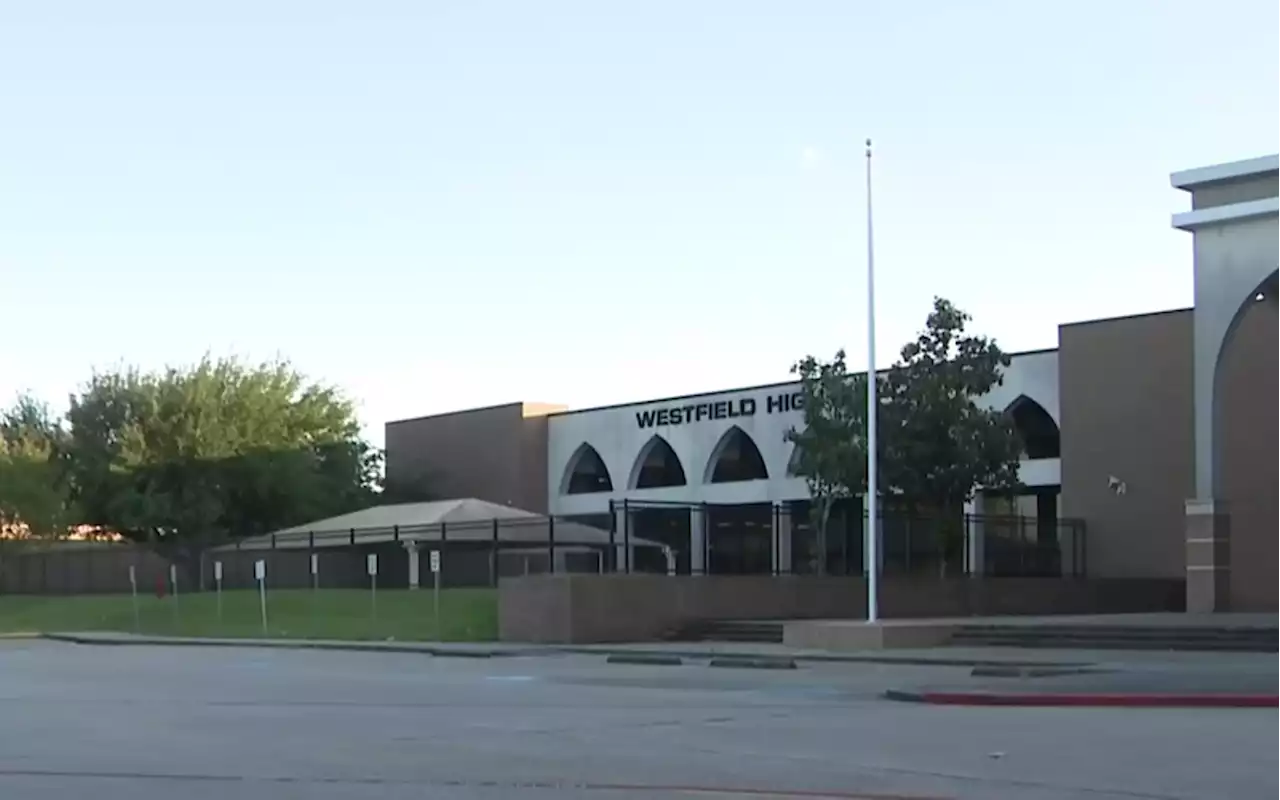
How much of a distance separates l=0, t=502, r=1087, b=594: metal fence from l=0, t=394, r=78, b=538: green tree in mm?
1428

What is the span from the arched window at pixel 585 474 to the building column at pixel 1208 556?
33235mm

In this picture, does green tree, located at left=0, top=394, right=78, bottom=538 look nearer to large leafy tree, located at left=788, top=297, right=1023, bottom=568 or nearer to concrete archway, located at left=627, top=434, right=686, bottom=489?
concrete archway, located at left=627, top=434, right=686, bottom=489

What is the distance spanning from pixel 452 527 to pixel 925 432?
1189 centimetres

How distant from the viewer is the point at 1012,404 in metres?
52.7

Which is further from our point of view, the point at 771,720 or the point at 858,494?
the point at 858,494

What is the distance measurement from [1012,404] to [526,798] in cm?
4248

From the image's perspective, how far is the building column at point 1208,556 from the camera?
120ft

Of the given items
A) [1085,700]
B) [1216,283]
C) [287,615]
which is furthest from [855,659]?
[287,615]

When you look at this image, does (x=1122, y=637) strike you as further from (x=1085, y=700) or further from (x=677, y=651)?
(x=1085, y=700)

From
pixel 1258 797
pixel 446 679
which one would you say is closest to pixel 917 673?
pixel 446 679

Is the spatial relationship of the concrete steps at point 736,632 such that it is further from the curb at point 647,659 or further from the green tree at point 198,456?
the green tree at point 198,456

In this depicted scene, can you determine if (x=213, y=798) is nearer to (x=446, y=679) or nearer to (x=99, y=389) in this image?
(x=446, y=679)

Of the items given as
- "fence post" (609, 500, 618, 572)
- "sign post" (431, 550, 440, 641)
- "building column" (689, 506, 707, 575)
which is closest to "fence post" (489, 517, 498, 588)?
"sign post" (431, 550, 440, 641)

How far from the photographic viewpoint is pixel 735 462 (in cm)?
6353
